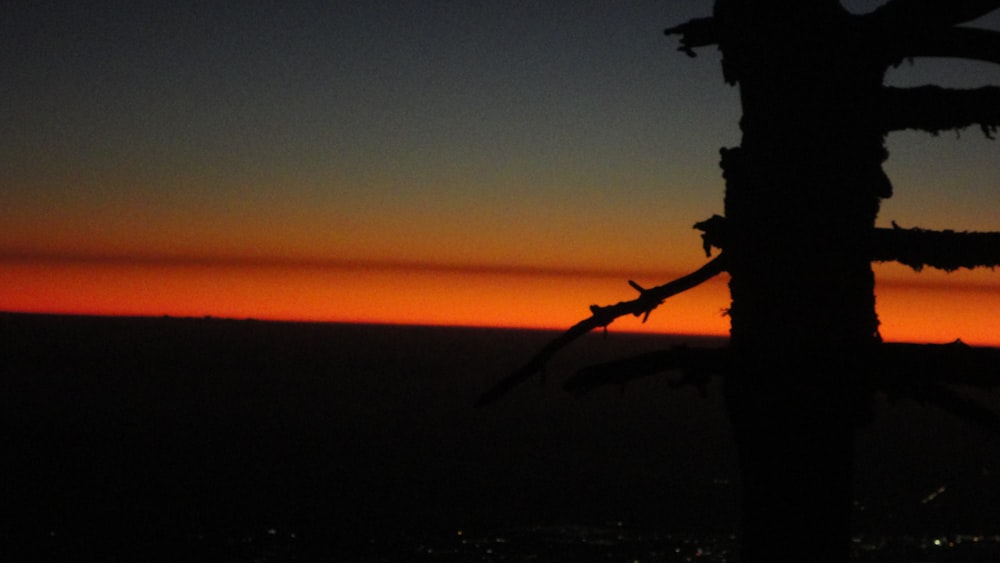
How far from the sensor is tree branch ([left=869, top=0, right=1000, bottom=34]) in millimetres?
3592

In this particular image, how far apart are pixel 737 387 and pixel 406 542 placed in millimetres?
32340

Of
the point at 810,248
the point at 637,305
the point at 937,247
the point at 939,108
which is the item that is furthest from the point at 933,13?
the point at 637,305

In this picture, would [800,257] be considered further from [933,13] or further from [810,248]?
[933,13]

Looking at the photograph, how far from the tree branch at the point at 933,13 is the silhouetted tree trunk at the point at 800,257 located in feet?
0.53

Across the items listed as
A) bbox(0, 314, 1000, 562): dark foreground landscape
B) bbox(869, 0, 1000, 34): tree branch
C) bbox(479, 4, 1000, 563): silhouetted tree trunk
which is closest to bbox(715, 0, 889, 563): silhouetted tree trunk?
bbox(479, 4, 1000, 563): silhouetted tree trunk

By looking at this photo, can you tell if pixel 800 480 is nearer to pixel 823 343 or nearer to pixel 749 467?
pixel 749 467

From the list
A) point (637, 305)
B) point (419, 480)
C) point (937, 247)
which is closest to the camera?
point (937, 247)

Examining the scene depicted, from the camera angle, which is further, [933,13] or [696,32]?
Result: [696,32]

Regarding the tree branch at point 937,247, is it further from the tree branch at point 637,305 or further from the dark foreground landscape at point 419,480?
the dark foreground landscape at point 419,480

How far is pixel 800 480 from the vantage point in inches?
143

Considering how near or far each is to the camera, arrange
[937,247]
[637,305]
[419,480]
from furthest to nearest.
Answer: [419,480], [637,305], [937,247]

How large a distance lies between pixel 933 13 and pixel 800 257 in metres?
1.00

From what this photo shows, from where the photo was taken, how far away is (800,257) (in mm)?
3695

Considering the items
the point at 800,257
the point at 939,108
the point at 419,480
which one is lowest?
the point at 419,480
